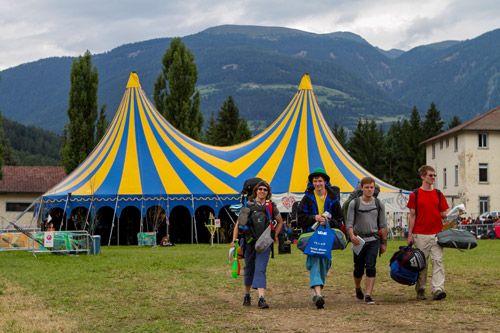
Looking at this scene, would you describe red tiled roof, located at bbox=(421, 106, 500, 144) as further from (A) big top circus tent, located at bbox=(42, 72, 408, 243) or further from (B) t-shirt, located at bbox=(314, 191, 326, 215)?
(B) t-shirt, located at bbox=(314, 191, 326, 215)

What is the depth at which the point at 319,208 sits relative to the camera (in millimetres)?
9094

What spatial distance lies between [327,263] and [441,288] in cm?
131

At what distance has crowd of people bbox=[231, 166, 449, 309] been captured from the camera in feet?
29.7

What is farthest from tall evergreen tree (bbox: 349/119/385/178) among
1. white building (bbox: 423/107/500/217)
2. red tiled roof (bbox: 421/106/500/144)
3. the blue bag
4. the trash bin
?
the blue bag

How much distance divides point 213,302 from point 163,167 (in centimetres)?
1848

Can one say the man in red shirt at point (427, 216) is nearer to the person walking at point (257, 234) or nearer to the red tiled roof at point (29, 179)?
the person walking at point (257, 234)

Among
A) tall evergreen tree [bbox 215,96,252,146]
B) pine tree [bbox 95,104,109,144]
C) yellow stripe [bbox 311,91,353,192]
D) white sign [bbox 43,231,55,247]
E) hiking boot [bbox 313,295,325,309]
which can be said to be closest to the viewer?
hiking boot [bbox 313,295,325,309]

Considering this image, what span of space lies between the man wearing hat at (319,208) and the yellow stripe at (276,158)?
62.8ft

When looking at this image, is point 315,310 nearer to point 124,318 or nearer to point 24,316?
point 124,318

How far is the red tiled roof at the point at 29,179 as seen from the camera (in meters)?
54.6

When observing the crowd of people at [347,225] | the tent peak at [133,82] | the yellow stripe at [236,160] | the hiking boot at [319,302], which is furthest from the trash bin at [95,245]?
the hiking boot at [319,302]

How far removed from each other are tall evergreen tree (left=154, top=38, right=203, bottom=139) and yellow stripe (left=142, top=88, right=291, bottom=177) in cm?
1233

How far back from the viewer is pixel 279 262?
1630 cm

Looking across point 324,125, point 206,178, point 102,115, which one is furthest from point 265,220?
point 102,115
